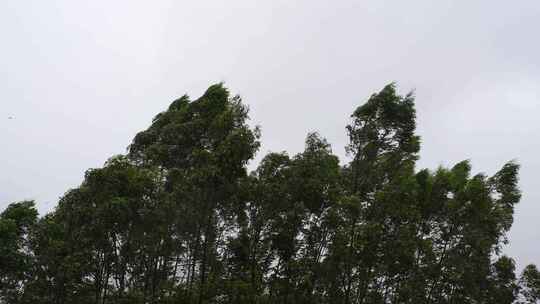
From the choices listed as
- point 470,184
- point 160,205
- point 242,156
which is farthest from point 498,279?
point 160,205

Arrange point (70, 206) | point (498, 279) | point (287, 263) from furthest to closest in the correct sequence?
point (498, 279), point (70, 206), point (287, 263)

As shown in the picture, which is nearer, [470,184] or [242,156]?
[242,156]

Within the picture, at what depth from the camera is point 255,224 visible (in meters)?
20.7

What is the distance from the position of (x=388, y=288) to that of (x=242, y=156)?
29.5ft

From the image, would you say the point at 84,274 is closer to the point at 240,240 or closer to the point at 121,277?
the point at 121,277

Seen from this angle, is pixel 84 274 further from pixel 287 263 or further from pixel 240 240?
pixel 287 263

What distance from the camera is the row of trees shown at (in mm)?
18578

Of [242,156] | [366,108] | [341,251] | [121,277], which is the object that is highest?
[366,108]

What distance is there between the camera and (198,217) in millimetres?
19125

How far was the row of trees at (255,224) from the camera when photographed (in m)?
18.6

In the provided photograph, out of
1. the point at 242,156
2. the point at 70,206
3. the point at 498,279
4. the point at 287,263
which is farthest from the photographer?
the point at 498,279

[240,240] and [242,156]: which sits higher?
[242,156]

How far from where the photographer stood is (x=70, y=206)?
68.3ft

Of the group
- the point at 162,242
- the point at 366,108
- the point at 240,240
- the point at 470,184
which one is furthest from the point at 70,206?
the point at 470,184
